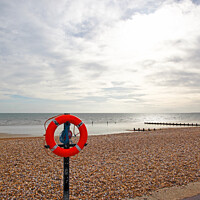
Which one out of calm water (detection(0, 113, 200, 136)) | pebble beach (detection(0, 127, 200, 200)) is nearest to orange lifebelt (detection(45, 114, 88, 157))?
pebble beach (detection(0, 127, 200, 200))

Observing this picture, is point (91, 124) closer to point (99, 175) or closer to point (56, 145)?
point (99, 175)

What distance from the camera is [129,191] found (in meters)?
4.42

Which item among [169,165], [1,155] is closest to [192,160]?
[169,165]

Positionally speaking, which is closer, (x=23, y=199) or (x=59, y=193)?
(x=23, y=199)

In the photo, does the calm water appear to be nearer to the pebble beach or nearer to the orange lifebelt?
the pebble beach

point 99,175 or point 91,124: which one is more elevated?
point 99,175

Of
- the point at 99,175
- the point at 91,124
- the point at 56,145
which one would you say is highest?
the point at 56,145

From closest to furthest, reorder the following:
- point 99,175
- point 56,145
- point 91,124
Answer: point 56,145 < point 99,175 < point 91,124

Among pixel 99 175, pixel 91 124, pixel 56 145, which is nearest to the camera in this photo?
pixel 56 145

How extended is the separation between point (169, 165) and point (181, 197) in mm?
2632

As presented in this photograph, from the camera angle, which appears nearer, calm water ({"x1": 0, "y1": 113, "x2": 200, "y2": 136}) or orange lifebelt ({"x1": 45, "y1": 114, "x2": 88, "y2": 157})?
orange lifebelt ({"x1": 45, "y1": 114, "x2": 88, "y2": 157})

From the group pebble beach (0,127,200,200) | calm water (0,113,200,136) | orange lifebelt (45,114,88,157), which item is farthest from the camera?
calm water (0,113,200,136)

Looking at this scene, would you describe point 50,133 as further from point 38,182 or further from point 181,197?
point 181,197

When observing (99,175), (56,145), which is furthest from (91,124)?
(56,145)
